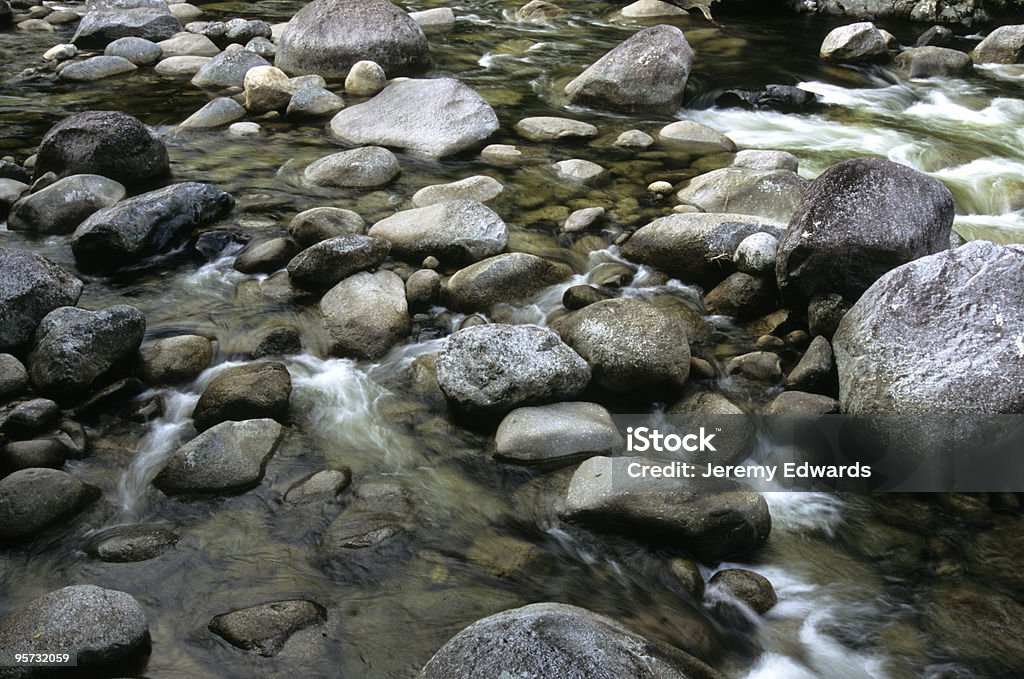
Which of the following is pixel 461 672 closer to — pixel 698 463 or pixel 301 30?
pixel 698 463

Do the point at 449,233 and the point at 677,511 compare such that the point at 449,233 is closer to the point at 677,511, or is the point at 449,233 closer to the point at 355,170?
the point at 355,170

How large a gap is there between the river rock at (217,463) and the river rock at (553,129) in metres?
4.93

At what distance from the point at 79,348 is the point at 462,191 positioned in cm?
323

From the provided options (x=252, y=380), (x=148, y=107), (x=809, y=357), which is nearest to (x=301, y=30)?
A: (x=148, y=107)

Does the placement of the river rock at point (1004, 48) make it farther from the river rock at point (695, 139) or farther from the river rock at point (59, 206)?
the river rock at point (59, 206)

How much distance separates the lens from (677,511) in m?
3.88

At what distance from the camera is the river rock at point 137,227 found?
6.03m

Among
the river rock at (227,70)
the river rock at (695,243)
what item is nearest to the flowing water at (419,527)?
the river rock at (695,243)

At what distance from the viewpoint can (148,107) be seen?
926cm

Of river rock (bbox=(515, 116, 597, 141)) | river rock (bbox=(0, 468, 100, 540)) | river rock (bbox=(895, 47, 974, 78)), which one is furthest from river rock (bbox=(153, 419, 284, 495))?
river rock (bbox=(895, 47, 974, 78))

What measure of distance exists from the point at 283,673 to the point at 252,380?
184 centimetres

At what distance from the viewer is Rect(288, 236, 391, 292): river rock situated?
5738 millimetres

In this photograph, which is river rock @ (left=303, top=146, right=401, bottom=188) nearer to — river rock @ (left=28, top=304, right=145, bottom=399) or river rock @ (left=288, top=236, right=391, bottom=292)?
river rock @ (left=288, top=236, right=391, bottom=292)

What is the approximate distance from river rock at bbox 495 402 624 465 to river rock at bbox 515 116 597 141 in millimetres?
4427
